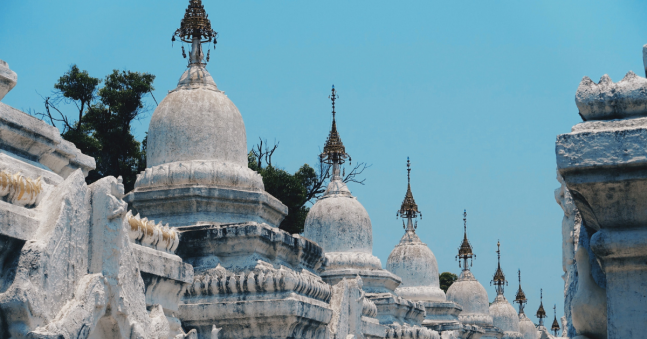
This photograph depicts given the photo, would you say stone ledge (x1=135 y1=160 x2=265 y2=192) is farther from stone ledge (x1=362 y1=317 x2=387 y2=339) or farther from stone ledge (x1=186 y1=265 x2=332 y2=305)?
stone ledge (x1=362 y1=317 x2=387 y2=339)

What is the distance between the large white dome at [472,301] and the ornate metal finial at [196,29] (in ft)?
75.8

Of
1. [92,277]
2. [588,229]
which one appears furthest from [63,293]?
[588,229]

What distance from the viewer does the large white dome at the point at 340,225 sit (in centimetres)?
1973

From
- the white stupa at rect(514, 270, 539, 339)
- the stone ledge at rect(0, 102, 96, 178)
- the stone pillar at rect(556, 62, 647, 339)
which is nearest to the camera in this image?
the stone pillar at rect(556, 62, 647, 339)

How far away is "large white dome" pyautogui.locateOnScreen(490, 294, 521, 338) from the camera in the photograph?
1571 inches

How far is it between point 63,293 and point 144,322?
1160 millimetres

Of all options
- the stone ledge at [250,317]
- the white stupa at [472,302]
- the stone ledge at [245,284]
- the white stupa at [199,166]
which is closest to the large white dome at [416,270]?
the white stupa at [472,302]

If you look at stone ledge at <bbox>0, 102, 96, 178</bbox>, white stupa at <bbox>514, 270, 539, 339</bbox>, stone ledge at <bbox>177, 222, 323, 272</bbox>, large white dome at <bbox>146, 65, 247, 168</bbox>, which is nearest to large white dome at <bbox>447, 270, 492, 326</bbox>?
white stupa at <bbox>514, 270, 539, 339</bbox>

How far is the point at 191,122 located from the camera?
11.6 m

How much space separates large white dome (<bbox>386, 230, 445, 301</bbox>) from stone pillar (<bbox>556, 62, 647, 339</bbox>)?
22990mm

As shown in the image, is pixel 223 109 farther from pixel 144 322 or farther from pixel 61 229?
pixel 61 229

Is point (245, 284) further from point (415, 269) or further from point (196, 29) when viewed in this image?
point (415, 269)

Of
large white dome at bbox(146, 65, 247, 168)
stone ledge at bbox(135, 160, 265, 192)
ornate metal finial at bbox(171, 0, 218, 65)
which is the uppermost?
ornate metal finial at bbox(171, 0, 218, 65)

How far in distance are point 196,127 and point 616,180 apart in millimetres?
8245
